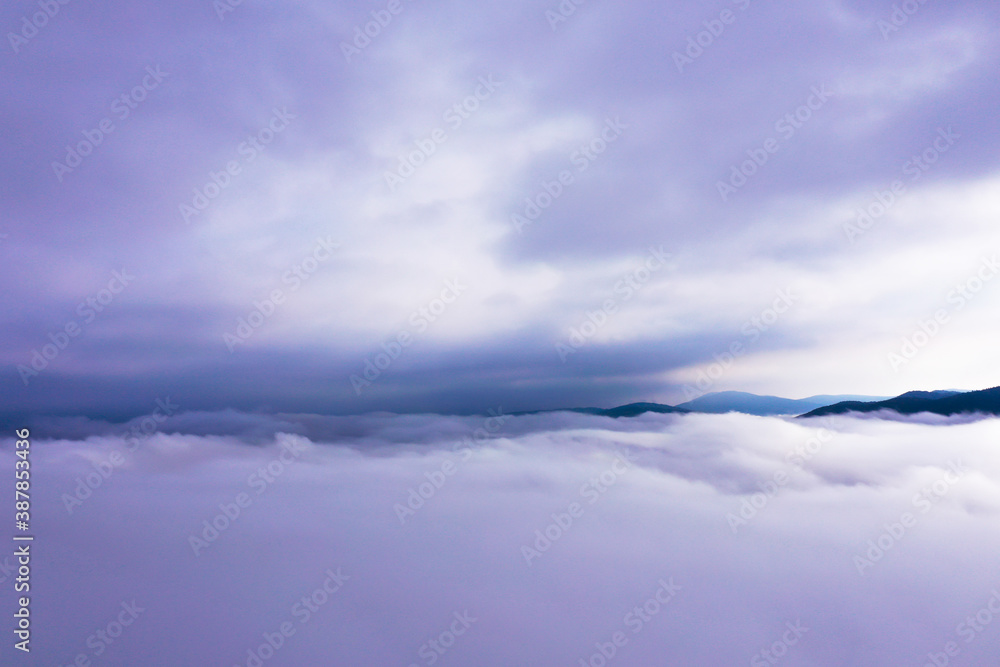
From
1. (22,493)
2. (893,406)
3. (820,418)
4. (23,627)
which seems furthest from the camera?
(893,406)

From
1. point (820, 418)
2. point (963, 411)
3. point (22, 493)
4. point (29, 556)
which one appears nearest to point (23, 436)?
point (22, 493)

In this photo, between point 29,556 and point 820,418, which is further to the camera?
point 820,418

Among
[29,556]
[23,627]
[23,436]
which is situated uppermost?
[23,436]

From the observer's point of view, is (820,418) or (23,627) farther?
(820,418)

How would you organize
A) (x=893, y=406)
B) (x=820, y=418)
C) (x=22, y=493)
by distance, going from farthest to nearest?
(x=893, y=406)
(x=820, y=418)
(x=22, y=493)

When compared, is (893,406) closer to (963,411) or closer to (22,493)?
(963,411)

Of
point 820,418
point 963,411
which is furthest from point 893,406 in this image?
point 820,418

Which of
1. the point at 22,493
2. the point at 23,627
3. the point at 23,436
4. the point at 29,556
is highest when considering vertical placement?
the point at 23,436

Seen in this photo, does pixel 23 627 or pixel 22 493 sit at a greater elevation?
pixel 22 493

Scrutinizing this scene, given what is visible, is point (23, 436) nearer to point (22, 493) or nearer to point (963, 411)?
point (22, 493)
